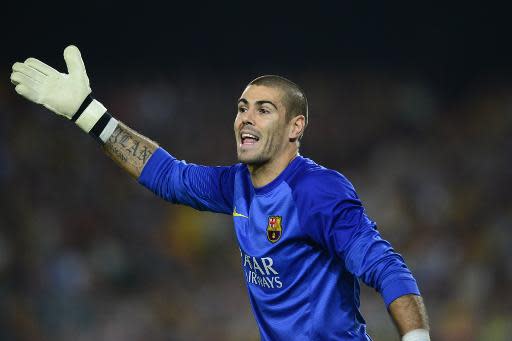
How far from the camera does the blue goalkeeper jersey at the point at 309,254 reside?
3146mm

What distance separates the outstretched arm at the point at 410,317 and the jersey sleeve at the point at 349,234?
0.03m

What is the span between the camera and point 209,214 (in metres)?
8.87

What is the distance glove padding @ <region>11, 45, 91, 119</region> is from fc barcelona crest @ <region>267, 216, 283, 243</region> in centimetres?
131

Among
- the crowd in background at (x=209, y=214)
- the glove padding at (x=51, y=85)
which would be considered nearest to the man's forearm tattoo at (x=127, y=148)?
the glove padding at (x=51, y=85)

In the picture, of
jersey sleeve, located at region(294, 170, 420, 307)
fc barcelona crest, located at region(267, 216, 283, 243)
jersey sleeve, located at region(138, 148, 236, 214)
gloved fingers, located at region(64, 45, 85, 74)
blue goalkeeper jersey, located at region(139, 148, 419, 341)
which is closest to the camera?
jersey sleeve, located at region(294, 170, 420, 307)

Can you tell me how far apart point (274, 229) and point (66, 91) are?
1.40 m

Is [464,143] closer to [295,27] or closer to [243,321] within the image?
[295,27]

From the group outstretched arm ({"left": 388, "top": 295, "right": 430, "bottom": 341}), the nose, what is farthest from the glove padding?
outstretched arm ({"left": 388, "top": 295, "right": 430, "bottom": 341})

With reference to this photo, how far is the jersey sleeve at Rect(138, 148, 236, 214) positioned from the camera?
13.0 feet

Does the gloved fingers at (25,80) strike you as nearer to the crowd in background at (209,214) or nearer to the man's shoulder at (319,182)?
the man's shoulder at (319,182)

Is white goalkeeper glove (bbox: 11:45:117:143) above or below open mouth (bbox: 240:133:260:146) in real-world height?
below

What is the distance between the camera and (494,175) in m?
8.90

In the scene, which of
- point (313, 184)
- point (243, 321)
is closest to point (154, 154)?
point (313, 184)

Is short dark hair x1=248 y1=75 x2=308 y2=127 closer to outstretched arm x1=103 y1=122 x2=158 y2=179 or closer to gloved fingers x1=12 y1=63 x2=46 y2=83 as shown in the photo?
outstretched arm x1=103 y1=122 x2=158 y2=179
